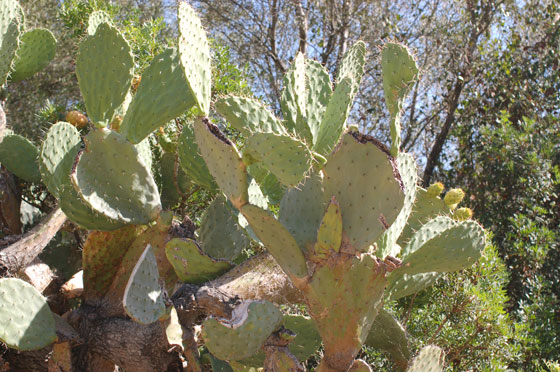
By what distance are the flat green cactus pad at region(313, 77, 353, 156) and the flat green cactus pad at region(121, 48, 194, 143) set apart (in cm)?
52

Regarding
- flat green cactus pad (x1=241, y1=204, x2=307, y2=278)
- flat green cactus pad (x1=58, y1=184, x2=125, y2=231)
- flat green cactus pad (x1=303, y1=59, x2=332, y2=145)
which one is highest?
flat green cactus pad (x1=303, y1=59, x2=332, y2=145)

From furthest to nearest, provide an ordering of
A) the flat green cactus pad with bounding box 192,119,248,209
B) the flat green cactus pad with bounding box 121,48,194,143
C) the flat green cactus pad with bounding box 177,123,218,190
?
the flat green cactus pad with bounding box 177,123,218,190
the flat green cactus pad with bounding box 121,48,194,143
the flat green cactus pad with bounding box 192,119,248,209

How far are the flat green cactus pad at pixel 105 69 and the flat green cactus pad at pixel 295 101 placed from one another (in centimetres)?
62

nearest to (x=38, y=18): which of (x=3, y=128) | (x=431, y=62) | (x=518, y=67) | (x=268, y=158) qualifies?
(x=3, y=128)

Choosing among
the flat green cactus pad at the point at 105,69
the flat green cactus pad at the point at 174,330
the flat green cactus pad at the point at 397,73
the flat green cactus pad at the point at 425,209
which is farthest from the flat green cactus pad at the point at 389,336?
the flat green cactus pad at the point at 105,69

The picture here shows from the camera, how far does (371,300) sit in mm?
1787

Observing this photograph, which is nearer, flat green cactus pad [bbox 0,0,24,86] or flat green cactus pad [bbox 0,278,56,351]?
flat green cactus pad [bbox 0,278,56,351]

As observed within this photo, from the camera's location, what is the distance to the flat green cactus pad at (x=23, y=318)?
6.22 feet

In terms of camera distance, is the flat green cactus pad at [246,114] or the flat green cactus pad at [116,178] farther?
the flat green cactus pad at [116,178]

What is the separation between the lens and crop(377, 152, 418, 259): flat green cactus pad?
198 centimetres

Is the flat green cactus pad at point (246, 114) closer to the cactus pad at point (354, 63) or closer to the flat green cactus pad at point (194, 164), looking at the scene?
the cactus pad at point (354, 63)

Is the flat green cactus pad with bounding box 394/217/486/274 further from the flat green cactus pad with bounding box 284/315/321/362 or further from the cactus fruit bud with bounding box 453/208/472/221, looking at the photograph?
the cactus fruit bud with bounding box 453/208/472/221

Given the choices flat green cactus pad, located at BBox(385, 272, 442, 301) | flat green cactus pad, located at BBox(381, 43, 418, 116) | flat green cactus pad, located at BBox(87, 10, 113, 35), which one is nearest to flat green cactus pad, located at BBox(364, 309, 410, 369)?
flat green cactus pad, located at BBox(385, 272, 442, 301)

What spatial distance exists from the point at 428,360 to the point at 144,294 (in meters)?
0.94
